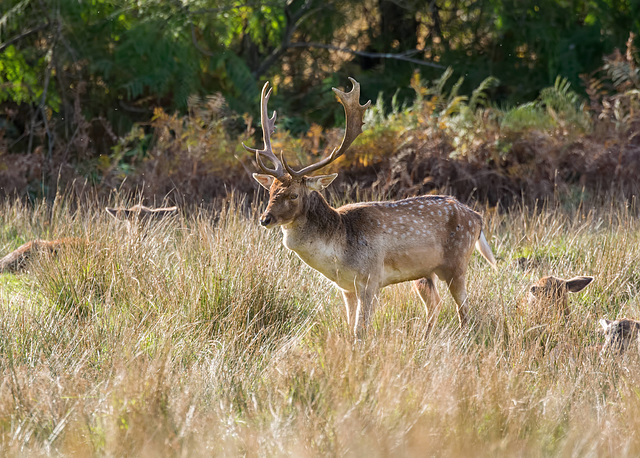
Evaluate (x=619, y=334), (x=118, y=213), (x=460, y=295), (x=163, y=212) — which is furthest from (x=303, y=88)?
(x=619, y=334)

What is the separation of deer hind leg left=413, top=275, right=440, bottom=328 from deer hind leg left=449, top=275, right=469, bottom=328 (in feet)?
0.52

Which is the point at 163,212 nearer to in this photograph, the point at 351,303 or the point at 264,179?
the point at 264,179

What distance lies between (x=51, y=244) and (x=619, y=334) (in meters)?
4.71

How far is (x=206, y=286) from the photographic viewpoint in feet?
19.7

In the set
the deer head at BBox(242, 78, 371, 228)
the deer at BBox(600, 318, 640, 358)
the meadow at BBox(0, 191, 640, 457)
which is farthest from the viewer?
the deer head at BBox(242, 78, 371, 228)

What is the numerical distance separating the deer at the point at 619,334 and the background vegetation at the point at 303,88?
460 cm

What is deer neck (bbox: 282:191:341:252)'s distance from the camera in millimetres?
5695

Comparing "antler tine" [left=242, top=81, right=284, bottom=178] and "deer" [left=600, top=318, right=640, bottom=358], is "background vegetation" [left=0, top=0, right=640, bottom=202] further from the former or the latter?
"deer" [left=600, top=318, right=640, bottom=358]

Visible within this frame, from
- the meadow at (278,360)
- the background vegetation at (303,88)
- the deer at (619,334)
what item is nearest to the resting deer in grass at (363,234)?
the meadow at (278,360)

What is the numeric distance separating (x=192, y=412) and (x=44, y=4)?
10811 millimetres

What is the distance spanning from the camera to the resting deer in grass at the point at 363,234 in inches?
224

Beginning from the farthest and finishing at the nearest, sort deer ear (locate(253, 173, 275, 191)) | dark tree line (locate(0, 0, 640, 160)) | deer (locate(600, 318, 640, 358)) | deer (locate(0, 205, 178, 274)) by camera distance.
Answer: dark tree line (locate(0, 0, 640, 160)) < deer (locate(0, 205, 178, 274)) < deer ear (locate(253, 173, 275, 191)) < deer (locate(600, 318, 640, 358))

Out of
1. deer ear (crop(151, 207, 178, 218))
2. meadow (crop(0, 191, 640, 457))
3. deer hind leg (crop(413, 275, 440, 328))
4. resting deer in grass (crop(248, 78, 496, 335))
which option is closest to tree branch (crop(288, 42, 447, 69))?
deer ear (crop(151, 207, 178, 218))

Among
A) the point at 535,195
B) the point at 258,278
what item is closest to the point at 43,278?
the point at 258,278
